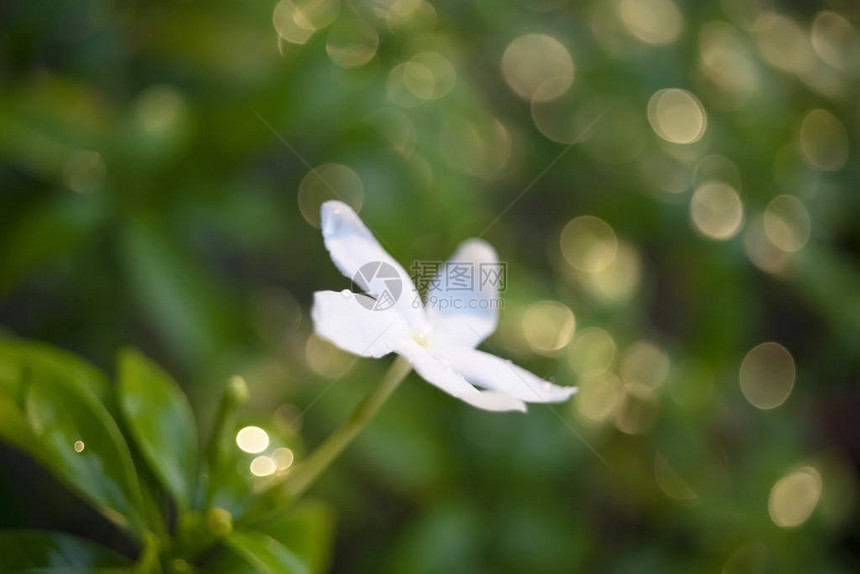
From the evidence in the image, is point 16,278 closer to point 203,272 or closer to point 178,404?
point 203,272

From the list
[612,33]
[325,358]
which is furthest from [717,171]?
[325,358]

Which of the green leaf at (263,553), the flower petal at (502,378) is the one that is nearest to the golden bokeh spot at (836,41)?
the flower petal at (502,378)

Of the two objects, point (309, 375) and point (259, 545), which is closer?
point (259, 545)

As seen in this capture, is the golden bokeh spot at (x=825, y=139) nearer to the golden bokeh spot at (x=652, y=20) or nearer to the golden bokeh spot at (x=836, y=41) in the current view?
the golden bokeh spot at (x=836, y=41)

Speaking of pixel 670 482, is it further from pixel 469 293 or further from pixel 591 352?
pixel 469 293

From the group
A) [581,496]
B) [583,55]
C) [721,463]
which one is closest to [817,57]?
[583,55]

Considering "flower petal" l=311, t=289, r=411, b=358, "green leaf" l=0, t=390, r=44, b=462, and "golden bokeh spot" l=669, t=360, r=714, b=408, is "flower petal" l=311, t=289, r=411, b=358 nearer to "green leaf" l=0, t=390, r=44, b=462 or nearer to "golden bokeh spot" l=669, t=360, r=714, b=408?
"green leaf" l=0, t=390, r=44, b=462
